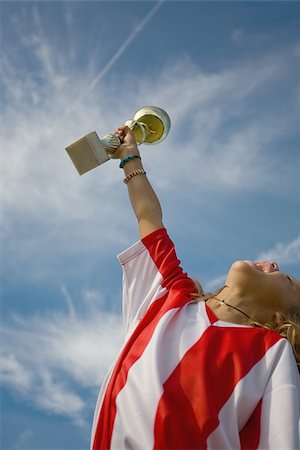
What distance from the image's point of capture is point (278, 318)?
13.4ft

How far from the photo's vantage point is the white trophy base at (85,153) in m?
4.38

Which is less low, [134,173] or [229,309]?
[134,173]

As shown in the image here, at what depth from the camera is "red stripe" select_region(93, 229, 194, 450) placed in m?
3.53

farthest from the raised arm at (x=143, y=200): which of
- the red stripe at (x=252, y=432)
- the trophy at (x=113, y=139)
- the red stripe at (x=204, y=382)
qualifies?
the red stripe at (x=252, y=432)

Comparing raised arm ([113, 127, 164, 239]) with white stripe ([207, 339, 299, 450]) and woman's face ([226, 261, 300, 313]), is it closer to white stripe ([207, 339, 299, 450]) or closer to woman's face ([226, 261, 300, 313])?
woman's face ([226, 261, 300, 313])

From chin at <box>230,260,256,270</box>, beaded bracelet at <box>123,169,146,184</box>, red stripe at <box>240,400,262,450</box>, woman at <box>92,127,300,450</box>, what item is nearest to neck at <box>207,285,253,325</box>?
woman at <box>92,127,300,450</box>

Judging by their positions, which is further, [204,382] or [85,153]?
[85,153]

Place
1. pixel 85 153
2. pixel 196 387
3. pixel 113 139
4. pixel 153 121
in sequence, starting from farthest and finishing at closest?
pixel 153 121 < pixel 113 139 < pixel 85 153 < pixel 196 387

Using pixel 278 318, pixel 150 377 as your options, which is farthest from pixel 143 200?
pixel 150 377

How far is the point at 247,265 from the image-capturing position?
13.3 ft

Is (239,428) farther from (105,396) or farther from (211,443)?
(105,396)

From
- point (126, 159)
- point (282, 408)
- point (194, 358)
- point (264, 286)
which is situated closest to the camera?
point (282, 408)

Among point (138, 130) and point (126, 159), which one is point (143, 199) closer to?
point (126, 159)

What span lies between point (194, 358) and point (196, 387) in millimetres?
209
